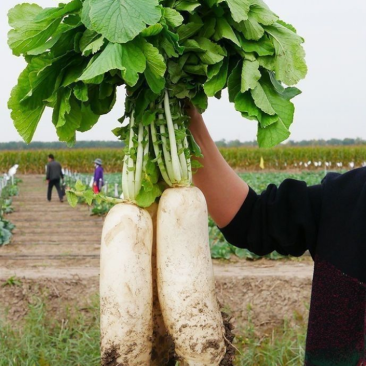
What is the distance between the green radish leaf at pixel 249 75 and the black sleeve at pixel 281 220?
0.66 meters

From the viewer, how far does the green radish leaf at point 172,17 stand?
61.6 inches

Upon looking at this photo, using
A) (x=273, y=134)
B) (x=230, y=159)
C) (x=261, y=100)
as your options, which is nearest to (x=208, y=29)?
(x=261, y=100)

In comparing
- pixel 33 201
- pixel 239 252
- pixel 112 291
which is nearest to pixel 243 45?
pixel 112 291

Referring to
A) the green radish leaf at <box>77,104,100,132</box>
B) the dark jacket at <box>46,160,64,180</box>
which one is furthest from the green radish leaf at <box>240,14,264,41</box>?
the dark jacket at <box>46,160,64,180</box>

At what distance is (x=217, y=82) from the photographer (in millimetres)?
1698

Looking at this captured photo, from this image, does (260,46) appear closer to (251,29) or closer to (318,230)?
(251,29)

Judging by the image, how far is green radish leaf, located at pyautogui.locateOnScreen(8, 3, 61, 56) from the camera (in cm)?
164

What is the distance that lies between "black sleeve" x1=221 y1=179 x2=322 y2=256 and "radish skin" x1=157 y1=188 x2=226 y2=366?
0.43 meters

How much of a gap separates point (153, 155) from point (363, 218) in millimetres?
786

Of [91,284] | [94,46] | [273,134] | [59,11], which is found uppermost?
[59,11]

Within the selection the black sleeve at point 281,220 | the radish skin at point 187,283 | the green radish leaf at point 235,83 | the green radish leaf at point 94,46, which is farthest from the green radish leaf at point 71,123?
the black sleeve at point 281,220

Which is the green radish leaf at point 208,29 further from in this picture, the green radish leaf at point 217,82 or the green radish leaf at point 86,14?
the green radish leaf at point 86,14

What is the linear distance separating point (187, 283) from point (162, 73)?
66 centimetres

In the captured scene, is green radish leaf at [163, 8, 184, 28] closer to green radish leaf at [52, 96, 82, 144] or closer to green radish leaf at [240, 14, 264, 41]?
green radish leaf at [240, 14, 264, 41]
